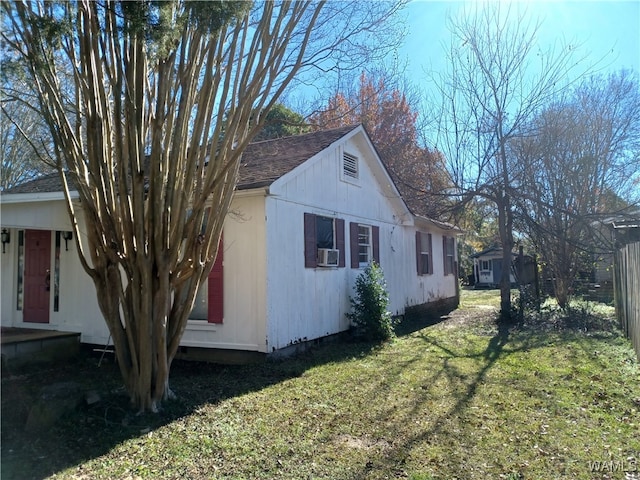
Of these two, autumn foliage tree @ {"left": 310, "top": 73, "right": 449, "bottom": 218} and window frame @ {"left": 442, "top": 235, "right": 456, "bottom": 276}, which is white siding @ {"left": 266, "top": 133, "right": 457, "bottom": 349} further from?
autumn foliage tree @ {"left": 310, "top": 73, "right": 449, "bottom": 218}

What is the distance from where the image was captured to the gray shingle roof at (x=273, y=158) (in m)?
8.21

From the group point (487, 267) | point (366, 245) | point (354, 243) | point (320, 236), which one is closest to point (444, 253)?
point (366, 245)

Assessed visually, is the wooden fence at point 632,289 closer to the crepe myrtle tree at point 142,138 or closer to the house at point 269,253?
the house at point 269,253

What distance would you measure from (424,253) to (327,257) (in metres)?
6.94

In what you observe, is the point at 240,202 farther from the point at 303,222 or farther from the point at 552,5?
the point at 552,5

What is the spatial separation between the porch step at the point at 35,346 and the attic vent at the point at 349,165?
681 centimetres

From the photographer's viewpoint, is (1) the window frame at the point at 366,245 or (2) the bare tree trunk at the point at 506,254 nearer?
(1) the window frame at the point at 366,245

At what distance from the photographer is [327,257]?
9.49 metres

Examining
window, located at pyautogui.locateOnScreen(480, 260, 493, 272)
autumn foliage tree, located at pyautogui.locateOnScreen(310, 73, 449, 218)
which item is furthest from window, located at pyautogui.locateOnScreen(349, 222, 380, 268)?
window, located at pyautogui.locateOnScreen(480, 260, 493, 272)

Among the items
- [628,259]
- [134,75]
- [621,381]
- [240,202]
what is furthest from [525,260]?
[134,75]

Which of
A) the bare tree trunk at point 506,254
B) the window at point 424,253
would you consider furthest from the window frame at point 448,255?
the bare tree trunk at point 506,254

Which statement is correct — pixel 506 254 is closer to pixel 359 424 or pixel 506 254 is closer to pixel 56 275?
pixel 359 424

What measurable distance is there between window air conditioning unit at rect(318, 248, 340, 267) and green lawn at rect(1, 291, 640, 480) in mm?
2207

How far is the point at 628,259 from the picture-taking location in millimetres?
8094
